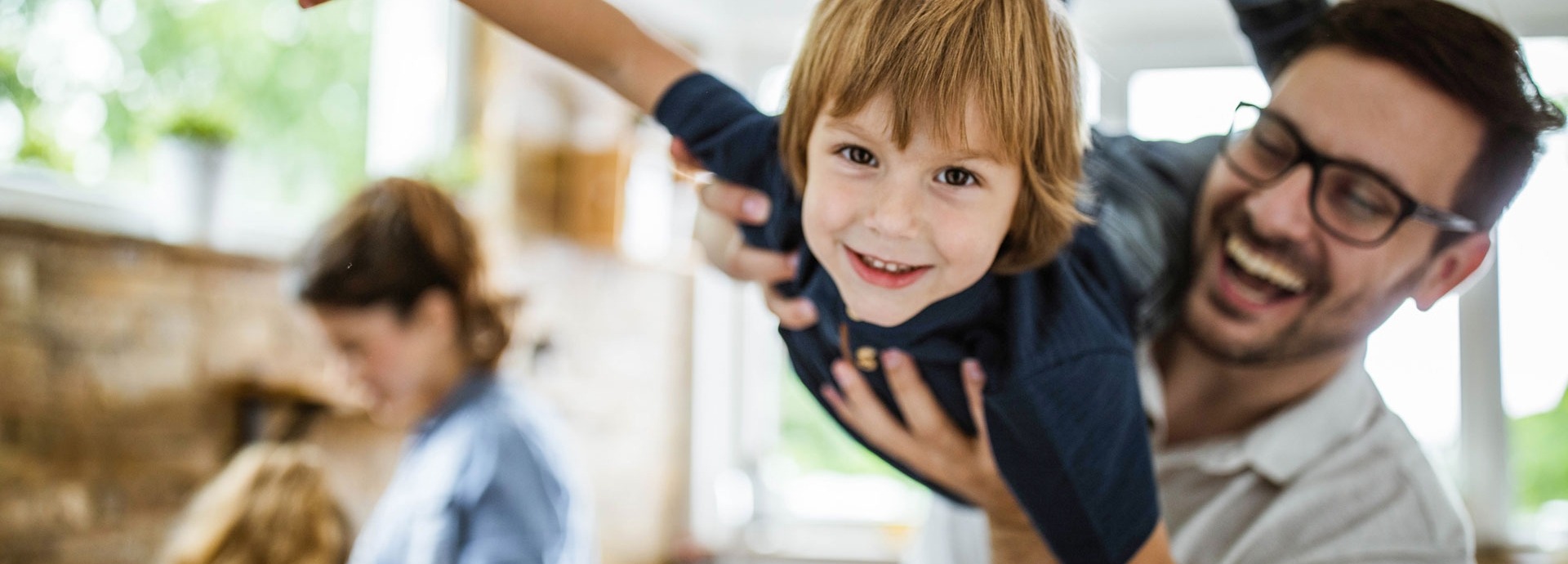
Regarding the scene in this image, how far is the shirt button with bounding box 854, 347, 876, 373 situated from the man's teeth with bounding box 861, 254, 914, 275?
110mm

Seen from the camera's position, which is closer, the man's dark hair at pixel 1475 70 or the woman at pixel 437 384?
the man's dark hair at pixel 1475 70

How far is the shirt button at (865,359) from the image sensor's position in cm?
59

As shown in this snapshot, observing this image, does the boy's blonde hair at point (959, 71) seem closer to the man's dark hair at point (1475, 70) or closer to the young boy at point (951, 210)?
the young boy at point (951, 210)

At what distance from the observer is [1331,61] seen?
55 cm

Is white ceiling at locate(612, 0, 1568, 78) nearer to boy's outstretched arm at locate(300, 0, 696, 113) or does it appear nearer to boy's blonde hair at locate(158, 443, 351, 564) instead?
boy's outstretched arm at locate(300, 0, 696, 113)

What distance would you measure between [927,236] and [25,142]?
3.16ft

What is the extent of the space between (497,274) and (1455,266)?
3.13ft

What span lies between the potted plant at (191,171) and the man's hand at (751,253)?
728 millimetres

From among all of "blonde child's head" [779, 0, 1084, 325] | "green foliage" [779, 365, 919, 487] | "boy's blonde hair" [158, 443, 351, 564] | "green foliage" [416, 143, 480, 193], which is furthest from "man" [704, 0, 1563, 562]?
"green foliage" [779, 365, 919, 487]

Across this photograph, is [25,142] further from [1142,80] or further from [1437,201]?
[1437,201]

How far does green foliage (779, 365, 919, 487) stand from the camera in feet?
5.96

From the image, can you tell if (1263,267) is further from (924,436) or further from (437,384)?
(437,384)

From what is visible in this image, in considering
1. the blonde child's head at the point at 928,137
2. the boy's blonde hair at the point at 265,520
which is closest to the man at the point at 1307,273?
the blonde child's head at the point at 928,137

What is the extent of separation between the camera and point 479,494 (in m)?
0.97
